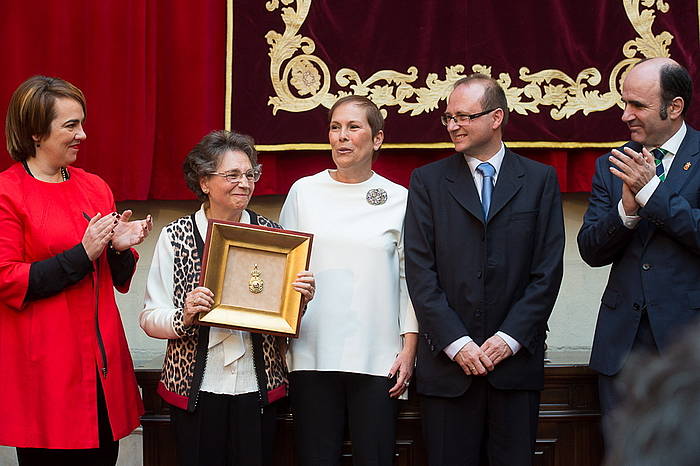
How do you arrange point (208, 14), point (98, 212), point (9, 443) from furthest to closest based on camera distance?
point (208, 14) → point (98, 212) → point (9, 443)

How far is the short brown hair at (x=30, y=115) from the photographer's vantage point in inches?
103

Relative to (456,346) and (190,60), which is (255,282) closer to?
(456,346)

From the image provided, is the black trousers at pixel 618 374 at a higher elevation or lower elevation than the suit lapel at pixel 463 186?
lower

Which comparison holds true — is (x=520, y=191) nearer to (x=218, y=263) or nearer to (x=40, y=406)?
(x=218, y=263)

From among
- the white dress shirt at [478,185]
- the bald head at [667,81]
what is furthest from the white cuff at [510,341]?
the bald head at [667,81]

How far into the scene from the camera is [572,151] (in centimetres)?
383

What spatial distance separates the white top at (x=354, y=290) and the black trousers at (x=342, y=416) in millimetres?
51

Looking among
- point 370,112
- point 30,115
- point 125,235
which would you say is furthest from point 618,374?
point 30,115

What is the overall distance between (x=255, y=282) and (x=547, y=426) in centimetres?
125

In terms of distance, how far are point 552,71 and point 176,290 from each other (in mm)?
2023

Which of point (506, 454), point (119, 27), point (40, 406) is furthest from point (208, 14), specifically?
point (506, 454)

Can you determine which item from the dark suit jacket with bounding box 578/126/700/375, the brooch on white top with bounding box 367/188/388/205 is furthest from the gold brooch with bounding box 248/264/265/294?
the dark suit jacket with bounding box 578/126/700/375

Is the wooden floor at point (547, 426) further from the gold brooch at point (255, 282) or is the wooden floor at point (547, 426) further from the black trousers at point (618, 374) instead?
the gold brooch at point (255, 282)

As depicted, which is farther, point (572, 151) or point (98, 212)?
point (572, 151)
